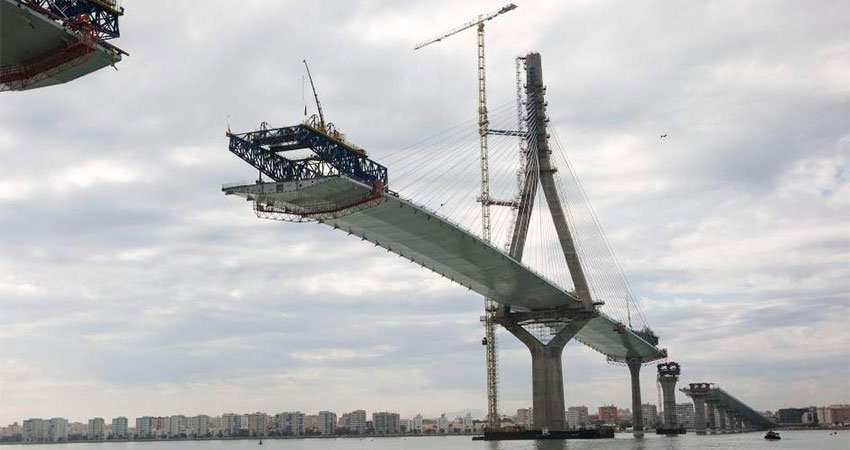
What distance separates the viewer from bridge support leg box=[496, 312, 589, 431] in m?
98.8

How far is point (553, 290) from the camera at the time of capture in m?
92.5

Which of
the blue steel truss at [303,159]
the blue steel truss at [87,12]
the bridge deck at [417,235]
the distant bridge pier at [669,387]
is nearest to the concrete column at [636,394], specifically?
the distant bridge pier at [669,387]

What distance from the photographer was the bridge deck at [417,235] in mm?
63062

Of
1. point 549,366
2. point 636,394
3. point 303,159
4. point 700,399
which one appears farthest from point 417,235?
point 700,399

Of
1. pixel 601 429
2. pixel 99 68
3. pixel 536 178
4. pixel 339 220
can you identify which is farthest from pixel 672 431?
pixel 99 68

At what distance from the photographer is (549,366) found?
9888 cm

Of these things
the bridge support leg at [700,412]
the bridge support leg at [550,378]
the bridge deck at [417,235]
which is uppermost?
the bridge deck at [417,235]

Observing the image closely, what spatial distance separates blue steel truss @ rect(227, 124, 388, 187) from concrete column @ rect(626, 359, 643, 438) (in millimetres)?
111272

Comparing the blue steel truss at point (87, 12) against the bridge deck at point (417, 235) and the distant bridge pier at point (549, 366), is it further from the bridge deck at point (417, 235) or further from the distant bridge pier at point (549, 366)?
the distant bridge pier at point (549, 366)

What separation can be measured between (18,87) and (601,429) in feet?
331

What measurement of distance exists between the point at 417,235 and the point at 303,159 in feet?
46.8

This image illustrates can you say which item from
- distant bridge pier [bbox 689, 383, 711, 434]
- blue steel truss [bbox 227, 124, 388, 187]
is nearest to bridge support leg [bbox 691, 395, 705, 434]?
distant bridge pier [bbox 689, 383, 711, 434]

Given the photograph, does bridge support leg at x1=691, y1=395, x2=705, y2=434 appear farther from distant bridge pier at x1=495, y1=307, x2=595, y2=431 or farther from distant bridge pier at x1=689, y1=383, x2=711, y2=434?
distant bridge pier at x1=495, y1=307, x2=595, y2=431

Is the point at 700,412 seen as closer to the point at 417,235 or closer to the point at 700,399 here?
the point at 700,399
